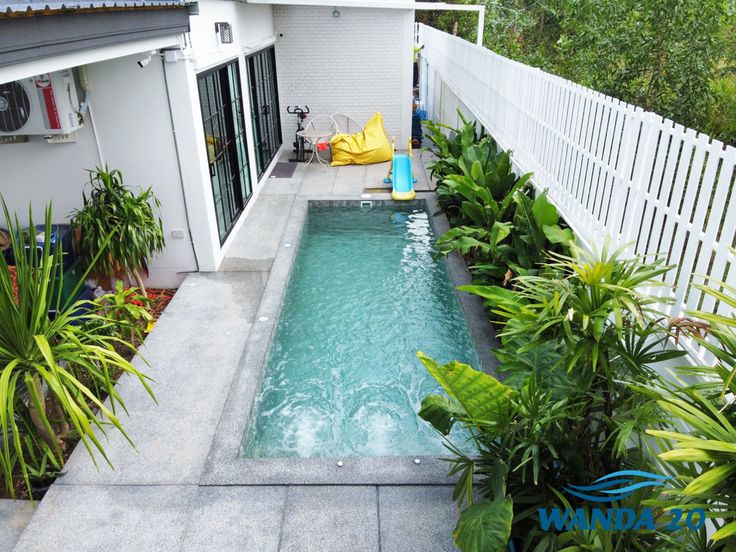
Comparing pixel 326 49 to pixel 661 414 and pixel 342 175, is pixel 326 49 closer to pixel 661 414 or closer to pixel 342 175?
pixel 342 175

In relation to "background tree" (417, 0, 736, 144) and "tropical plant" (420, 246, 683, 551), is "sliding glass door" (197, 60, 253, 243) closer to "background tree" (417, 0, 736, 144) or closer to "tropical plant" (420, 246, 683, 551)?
"tropical plant" (420, 246, 683, 551)

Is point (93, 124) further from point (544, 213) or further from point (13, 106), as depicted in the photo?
point (544, 213)

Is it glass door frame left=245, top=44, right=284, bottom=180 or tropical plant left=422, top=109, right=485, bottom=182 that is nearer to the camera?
tropical plant left=422, top=109, right=485, bottom=182

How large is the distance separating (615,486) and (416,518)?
1.15 metres

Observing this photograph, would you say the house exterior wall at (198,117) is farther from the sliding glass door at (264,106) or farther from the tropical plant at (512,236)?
the tropical plant at (512,236)

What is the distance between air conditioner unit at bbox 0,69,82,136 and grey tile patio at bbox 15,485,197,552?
3.31 metres

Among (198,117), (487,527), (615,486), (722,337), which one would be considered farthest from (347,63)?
(722,337)

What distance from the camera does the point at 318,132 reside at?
37.2 feet

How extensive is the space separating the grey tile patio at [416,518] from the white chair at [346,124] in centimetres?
984

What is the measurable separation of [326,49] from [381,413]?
9270 millimetres

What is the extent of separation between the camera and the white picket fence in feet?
8.86

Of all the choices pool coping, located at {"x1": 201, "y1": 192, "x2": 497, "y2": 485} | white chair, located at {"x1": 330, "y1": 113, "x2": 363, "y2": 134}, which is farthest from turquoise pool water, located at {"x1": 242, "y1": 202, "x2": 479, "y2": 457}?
white chair, located at {"x1": 330, "y1": 113, "x2": 363, "y2": 134}

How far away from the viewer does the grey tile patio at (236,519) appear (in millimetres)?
3197

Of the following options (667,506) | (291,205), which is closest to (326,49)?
(291,205)
